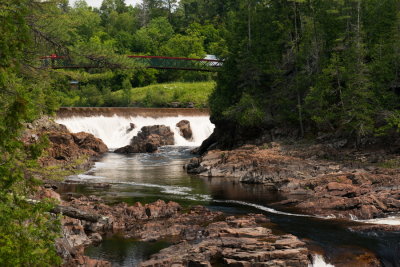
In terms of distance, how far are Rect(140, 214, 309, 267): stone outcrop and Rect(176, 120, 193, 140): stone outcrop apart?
46.0 meters

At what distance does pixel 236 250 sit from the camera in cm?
1648

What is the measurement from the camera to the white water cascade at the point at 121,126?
2347 inches

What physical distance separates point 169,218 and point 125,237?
317 cm

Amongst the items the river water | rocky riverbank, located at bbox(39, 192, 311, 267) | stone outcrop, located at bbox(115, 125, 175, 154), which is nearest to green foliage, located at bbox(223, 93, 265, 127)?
the river water

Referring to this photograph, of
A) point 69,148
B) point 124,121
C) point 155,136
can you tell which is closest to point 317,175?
point 69,148

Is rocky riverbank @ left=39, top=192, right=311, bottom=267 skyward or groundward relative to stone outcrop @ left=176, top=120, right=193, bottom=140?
groundward

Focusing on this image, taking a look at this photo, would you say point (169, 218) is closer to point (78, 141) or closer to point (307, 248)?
point (307, 248)

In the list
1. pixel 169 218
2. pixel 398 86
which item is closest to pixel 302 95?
pixel 398 86

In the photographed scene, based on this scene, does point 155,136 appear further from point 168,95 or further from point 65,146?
point 168,95

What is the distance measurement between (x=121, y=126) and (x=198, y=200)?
37866mm

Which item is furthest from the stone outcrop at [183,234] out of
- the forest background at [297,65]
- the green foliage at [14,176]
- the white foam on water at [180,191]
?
the green foliage at [14,176]

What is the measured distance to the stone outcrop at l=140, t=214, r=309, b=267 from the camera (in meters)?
15.7

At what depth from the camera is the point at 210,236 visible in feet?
59.9

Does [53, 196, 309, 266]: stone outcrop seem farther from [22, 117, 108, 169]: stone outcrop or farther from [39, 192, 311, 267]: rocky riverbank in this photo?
[22, 117, 108, 169]: stone outcrop
